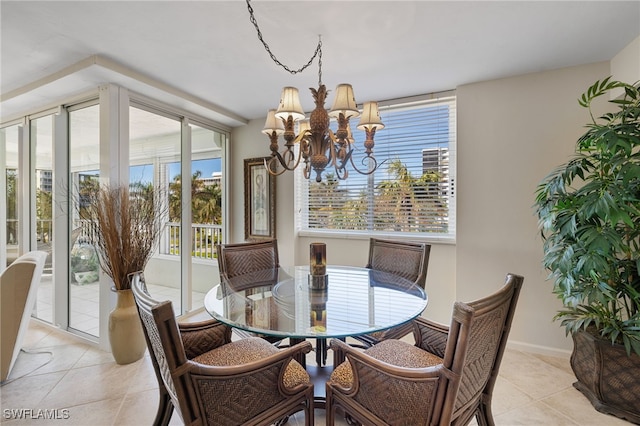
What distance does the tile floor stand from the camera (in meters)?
1.82

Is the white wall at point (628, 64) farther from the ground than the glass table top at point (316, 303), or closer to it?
farther from the ground

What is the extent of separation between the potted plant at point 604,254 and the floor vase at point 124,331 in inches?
132

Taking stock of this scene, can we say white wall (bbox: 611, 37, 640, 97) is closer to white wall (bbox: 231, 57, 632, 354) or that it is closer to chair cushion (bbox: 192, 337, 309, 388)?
white wall (bbox: 231, 57, 632, 354)

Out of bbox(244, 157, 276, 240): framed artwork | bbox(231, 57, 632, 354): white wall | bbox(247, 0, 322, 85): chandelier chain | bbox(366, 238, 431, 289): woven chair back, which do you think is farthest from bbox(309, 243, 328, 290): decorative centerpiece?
bbox(244, 157, 276, 240): framed artwork

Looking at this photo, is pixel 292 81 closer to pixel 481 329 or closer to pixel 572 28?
pixel 572 28

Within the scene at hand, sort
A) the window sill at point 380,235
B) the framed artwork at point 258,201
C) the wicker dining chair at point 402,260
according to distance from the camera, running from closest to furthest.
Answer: the wicker dining chair at point 402,260, the window sill at point 380,235, the framed artwork at point 258,201

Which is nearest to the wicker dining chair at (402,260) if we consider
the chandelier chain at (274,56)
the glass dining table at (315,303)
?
the glass dining table at (315,303)

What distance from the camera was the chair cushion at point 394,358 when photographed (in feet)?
4.77

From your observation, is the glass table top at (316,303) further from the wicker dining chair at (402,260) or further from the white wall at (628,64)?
the white wall at (628,64)

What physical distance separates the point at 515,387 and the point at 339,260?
6.52 ft

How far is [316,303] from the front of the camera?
180 centimetres

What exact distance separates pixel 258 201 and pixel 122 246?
185 centimetres

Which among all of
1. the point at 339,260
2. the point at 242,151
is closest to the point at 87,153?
the point at 242,151

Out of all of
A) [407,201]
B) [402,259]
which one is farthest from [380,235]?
[402,259]
